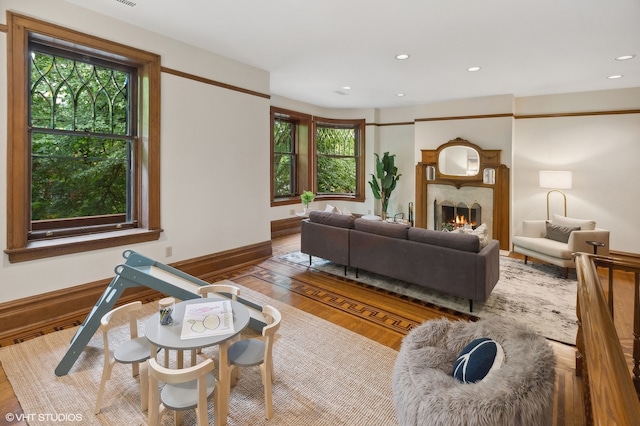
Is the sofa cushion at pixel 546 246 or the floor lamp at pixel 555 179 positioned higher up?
the floor lamp at pixel 555 179

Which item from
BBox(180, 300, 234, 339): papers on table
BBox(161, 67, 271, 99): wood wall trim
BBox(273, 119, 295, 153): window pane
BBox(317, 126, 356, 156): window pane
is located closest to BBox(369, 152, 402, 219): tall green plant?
BBox(317, 126, 356, 156): window pane

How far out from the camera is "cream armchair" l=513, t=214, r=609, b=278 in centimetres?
409

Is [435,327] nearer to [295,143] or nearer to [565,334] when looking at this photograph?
[565,334]

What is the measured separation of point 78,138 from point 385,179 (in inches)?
213

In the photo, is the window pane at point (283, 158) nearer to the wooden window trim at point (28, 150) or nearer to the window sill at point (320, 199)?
the window sill at point (320, 199)

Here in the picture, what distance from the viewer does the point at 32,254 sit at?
277cm

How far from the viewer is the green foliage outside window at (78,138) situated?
2.94m

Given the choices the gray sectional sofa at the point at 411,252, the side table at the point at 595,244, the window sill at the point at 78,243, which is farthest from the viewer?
the side table at the point at 595,244

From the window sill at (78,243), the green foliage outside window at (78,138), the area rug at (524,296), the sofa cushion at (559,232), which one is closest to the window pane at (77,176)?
Result: the green foliage outside window at (78,138)

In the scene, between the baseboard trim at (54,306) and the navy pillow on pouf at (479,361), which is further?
the baseboard trim at (54,306)

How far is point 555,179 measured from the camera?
203 inches

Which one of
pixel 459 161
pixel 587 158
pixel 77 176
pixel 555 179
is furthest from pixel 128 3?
pixel 587 158

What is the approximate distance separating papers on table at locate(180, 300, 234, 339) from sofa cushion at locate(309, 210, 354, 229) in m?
2.33

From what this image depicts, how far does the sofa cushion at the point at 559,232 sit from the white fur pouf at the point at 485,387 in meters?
3.80
